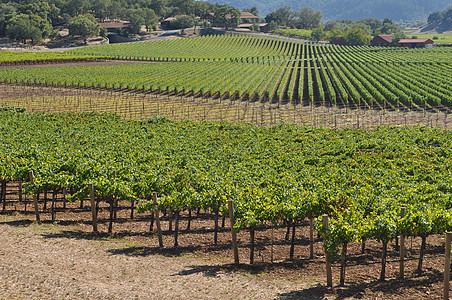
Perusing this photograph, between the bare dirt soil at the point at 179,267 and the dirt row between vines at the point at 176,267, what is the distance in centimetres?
3

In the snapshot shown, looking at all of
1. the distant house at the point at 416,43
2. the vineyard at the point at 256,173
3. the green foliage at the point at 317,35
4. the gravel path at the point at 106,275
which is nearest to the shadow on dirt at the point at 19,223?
the vineyard at the point at 256,173

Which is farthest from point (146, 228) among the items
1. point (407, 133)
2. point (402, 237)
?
point (407, 133)

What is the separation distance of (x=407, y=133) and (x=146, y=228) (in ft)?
77.5

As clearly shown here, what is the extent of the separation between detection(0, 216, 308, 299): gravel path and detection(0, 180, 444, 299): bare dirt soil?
1.1 inches

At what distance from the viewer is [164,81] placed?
250 feet

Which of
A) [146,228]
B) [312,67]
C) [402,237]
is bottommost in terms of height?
[146,228]

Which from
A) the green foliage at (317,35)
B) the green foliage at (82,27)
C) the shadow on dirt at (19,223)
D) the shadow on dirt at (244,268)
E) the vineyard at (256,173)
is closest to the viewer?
the shadow on dirt at (244,268)

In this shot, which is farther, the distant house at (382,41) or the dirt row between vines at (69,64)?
A: the distant house at (382,41)

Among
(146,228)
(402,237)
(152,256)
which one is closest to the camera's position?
(402,237)

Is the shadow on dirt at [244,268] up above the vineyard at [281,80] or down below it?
below

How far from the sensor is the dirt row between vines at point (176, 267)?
40.3 ft

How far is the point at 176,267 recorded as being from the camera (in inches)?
563

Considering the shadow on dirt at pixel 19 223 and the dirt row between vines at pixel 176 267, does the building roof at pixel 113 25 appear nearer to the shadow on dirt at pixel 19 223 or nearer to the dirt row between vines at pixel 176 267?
the shadow on dirt at pixel 19 223

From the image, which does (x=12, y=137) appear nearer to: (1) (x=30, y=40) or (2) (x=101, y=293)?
(2) (x=101, y=293)
